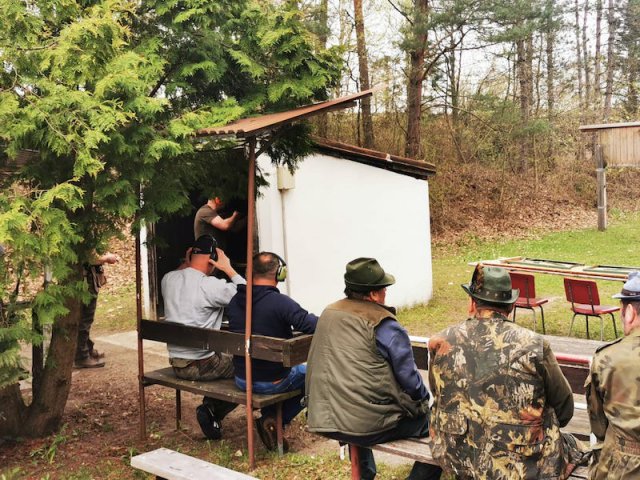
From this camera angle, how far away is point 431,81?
24078 millimetres

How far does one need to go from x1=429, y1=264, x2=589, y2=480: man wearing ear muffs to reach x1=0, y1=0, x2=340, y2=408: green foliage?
8.60 feet

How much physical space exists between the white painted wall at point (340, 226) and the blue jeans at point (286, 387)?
173 inches

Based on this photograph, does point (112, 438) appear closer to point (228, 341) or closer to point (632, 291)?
point (228, 341)

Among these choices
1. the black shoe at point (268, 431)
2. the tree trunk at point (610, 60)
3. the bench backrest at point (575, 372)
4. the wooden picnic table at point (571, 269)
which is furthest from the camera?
the tree trunk at point (610, 60)

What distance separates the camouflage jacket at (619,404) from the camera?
2896 millimetres

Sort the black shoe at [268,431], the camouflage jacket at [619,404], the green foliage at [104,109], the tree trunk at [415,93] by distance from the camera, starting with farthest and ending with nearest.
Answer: the tree trunk at [415,93] → the black shoe at [268,431] → the green foliage at [104,109] → the camouflage jacket at [619,404]

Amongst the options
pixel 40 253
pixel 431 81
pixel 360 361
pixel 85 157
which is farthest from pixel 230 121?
pixel 431 81

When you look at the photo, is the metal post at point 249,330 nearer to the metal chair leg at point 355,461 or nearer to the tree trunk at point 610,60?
the metal chair leg at point 355,461

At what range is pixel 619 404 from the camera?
2.95 metres

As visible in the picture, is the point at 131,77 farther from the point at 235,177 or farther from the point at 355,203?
the point at 355,203

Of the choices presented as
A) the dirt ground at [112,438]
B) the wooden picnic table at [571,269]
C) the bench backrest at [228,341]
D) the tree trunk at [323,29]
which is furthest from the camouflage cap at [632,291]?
the tree trunk at [323,29]

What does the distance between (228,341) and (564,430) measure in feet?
8.89

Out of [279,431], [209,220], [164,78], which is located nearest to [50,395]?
[279,431]

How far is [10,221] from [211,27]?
2751mm
